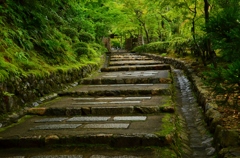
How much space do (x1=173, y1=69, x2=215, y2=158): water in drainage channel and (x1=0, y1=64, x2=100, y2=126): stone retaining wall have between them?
10.9 ft

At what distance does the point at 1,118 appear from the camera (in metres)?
4.46

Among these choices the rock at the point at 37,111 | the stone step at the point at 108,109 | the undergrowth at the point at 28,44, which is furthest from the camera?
the undergrowth at the point at 28,44

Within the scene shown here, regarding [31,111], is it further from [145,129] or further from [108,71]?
[108,71]

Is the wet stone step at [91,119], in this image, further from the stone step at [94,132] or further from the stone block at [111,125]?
the stone block at [111,125]

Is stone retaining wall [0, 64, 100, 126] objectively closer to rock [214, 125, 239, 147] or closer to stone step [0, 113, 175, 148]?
stone step [0, 113, 175, 148]

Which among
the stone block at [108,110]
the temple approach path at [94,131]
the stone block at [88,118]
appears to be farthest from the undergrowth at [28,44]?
the stone block at [108,110]

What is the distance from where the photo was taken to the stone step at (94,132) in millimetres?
3568

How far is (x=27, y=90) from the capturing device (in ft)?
17.9

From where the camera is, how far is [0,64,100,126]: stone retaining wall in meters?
4.62

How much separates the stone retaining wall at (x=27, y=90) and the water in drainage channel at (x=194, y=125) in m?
3.33

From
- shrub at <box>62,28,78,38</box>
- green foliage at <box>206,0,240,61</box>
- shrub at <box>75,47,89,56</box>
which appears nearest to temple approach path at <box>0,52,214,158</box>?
green foliage at <box>206,0,240,61</box>

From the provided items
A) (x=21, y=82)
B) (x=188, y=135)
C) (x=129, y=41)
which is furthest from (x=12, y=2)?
(x=129, y=41)

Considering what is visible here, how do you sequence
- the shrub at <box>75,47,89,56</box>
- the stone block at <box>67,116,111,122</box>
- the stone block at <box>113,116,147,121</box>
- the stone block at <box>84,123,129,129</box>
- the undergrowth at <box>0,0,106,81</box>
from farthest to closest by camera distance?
1. the shrub at <box>75,47,89,56</box>
2. the undergrowth at <box>0,0,106,81</box>
3. the stone block at <box>67,116,111,122</box>
4. the stone block at <box>113,116,147,121</box>
5. the stone block at <box>84,123,129,129</box>

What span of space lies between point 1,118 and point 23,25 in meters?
3.55
